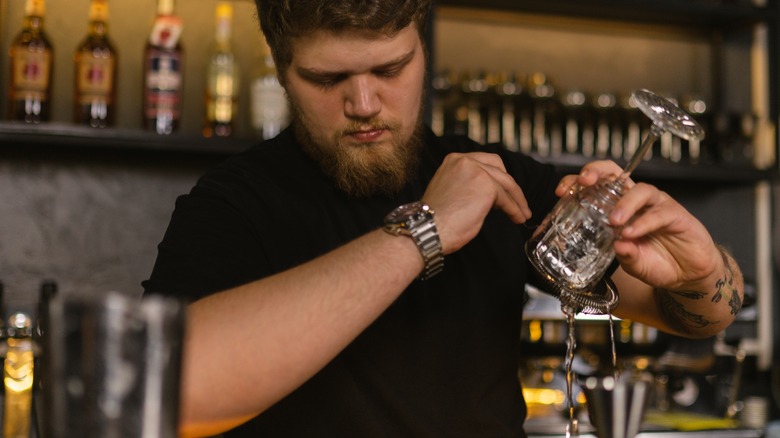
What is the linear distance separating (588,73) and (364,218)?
1774 mm

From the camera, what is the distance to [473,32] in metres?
2.76

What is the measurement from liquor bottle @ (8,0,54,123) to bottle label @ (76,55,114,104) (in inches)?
3.0

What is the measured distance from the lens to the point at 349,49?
3.80 feet

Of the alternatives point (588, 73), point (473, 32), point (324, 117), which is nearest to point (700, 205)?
point (588, 73)

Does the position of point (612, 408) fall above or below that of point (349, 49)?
below

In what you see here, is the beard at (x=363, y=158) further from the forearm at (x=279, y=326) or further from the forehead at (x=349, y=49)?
the forearm at (x=279, y=326)

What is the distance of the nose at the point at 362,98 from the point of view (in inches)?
45.9

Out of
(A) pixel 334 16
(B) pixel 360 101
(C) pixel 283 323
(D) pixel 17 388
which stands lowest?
(D) pixel 17 388

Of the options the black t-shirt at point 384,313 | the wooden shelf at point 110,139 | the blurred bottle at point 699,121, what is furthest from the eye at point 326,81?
the blurred bottle at point 699,121

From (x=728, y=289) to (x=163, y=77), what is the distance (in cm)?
146

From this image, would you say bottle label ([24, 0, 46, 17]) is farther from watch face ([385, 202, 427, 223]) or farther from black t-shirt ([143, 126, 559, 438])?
watch face ([385, 202, 427, 223])

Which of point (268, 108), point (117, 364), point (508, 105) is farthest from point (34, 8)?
point (117, 364)

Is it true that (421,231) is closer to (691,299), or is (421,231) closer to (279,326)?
(279,326)

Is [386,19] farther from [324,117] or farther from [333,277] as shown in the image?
[333,277]
